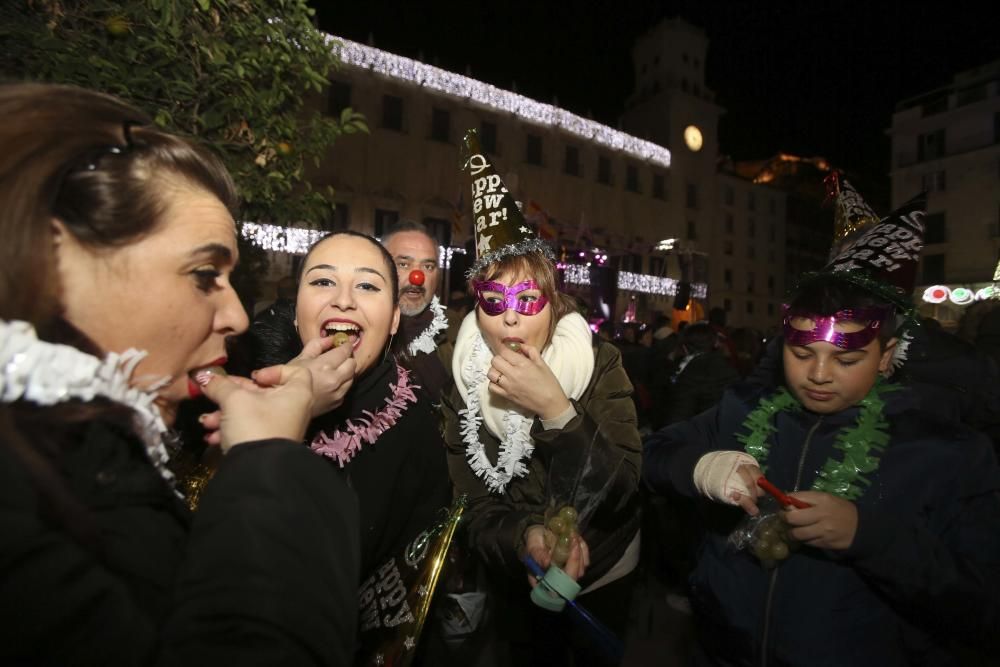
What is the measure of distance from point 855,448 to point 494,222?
1.88 m

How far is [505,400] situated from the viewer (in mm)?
2387

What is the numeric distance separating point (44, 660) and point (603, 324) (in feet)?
37.9

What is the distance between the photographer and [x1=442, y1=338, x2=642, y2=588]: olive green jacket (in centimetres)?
197

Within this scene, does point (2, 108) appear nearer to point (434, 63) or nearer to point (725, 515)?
point (725, 515)

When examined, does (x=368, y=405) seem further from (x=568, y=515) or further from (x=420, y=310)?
(x=420, y=310)

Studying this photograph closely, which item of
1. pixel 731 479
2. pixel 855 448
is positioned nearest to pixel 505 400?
pixel 731 479

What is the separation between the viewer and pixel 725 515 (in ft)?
6.87

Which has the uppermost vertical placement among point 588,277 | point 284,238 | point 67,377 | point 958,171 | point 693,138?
point 693,138

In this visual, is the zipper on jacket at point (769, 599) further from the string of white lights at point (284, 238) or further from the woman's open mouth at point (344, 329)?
the string of white lights at point (284, 238)

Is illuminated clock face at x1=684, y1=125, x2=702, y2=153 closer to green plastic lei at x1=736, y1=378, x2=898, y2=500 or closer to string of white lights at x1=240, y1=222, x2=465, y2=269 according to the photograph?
string of white lights at x1=240, y1=222, x2=465, y2=269

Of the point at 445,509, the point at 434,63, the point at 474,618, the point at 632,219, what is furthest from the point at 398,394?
the point at 632,219

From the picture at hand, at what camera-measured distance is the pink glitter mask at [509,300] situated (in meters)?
2.46

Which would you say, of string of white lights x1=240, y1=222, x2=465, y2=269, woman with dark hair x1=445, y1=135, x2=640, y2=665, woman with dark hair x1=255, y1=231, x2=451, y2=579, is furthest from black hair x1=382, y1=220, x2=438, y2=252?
woman with dark hair x1=255, y1=231, x2=451, y2=579

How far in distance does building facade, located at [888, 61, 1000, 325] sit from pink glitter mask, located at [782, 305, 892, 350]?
110ft
